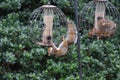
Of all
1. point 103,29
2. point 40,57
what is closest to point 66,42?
point 103,29

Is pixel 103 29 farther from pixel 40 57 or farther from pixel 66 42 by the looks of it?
pixel 40 57

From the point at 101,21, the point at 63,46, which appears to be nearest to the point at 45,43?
the point at 63,46

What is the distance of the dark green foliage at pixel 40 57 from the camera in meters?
3.12

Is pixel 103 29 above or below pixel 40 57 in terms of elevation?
above

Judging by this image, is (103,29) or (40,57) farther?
A: (40,57)

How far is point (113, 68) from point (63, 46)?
4.02ft

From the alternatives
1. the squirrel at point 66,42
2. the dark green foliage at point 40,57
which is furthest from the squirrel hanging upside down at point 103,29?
the dark green foliage at point 40,57

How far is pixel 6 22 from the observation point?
3389 millimetres

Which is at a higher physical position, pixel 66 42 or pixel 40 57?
pixel 66 42

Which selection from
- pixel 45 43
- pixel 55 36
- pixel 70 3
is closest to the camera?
pixel 45 43

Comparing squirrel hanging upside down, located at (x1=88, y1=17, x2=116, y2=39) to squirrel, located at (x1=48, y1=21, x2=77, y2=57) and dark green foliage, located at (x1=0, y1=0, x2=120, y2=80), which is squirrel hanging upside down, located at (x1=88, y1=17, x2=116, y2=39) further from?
dark green foliage, located at (x1=0, y1=0, x2=120, y2=80)

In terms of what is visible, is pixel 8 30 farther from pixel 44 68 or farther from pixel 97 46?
pixel 97 46

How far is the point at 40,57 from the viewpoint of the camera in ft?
10.4

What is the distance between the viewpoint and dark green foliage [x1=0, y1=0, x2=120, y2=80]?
10.2ft
